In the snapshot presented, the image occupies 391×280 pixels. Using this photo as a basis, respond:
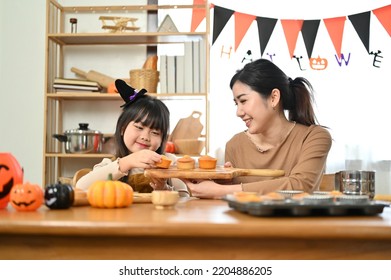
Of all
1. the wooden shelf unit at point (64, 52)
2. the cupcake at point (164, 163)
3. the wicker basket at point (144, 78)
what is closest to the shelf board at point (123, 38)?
the wooden shelf unit at point (64, 52)

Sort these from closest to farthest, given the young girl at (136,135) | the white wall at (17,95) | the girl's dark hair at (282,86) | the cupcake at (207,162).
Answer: the cupcake at (207,162) → the young girl at (136,135) → the girl's dark hair at (282,86) → the white wall at (17,95)

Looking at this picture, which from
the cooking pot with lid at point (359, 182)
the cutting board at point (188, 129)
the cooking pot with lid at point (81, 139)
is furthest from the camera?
the cutting board at point (188, 129)

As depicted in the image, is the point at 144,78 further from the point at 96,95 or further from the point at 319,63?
the point at 319,63

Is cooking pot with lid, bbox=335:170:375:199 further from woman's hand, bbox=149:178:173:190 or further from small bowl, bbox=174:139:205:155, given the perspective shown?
small bowl, bbox=174:139:205:155

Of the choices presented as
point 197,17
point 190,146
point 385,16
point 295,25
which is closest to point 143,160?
point 190,146

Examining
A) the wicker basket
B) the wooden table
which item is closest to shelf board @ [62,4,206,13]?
the wicker basket

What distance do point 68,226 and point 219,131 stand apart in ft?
9.94

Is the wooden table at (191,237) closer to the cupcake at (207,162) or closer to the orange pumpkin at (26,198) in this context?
the orange pumpkin at (26,198)

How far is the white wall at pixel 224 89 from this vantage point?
3.88m

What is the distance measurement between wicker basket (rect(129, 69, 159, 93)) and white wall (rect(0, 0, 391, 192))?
512mm

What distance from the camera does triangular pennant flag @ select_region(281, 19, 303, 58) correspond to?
3963 mm

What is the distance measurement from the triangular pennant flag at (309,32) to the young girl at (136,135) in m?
1.92

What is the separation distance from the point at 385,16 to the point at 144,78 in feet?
6.14
